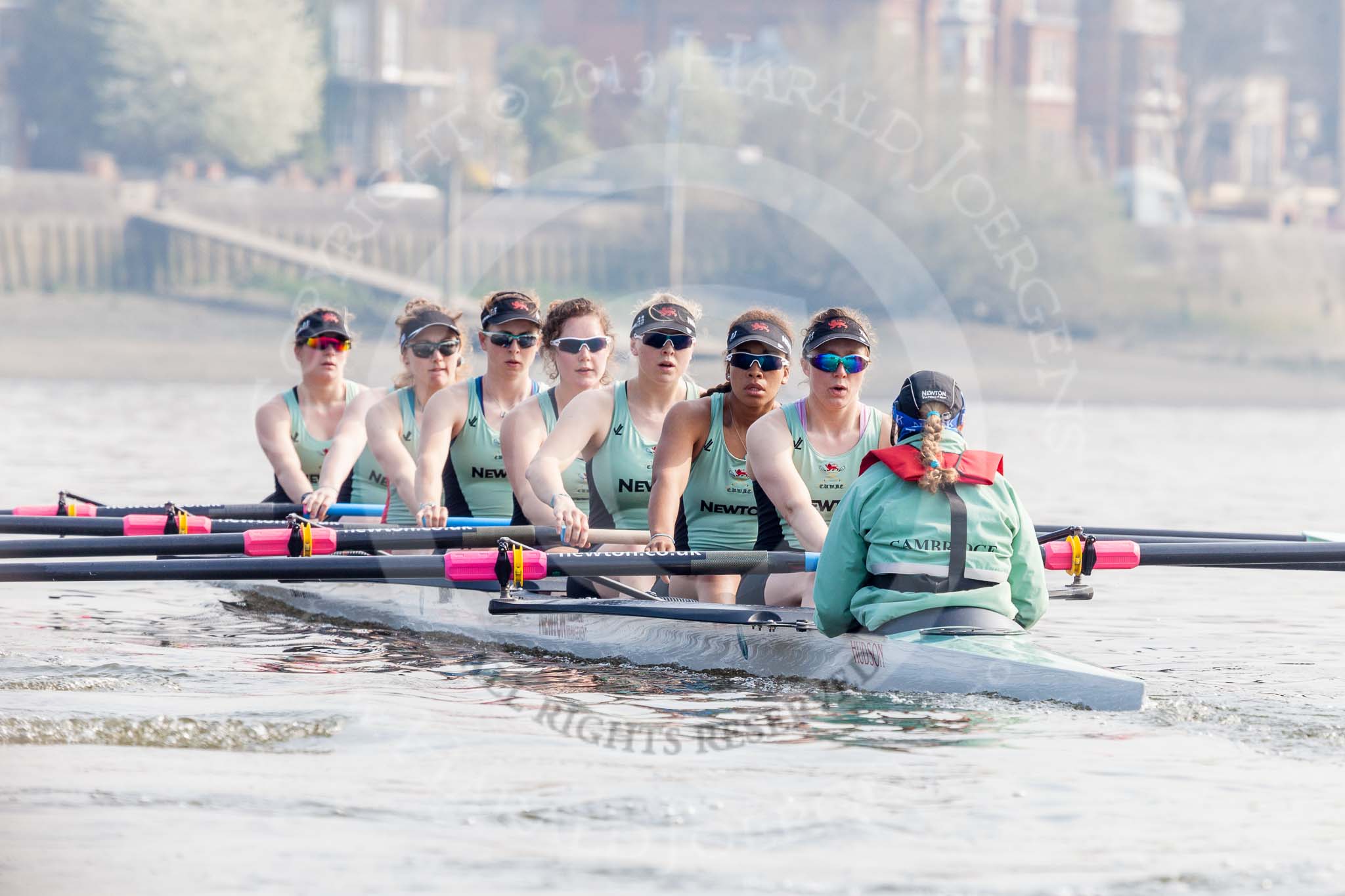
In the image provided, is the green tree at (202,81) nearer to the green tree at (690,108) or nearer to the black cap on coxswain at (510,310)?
the green tree at (690,108)

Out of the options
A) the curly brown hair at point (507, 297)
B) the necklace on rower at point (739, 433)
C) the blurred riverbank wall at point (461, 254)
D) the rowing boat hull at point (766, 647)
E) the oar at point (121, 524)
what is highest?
the blurred riverbank wall at point (461, 254)

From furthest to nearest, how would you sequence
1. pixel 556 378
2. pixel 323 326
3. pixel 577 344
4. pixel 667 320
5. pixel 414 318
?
pixel 323 326
pixel 414 318
pixel 556 378
pixel 577 344
pixel 667 320

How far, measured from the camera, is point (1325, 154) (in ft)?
241

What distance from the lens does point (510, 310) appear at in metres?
9.55

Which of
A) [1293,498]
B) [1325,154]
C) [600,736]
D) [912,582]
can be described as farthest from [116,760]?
[1325,154]

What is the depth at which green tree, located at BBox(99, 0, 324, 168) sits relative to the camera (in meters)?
56.1

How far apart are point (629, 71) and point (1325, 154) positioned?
3051 cm

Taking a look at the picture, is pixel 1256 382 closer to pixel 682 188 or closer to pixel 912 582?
pixel 682 188

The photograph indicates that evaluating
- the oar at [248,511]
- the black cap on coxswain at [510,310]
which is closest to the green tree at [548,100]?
the oar at [248,511]

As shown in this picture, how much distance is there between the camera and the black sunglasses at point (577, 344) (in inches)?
358

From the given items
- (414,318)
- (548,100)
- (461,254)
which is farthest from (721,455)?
(548,100)

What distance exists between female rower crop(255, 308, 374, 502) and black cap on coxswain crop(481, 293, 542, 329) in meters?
1.52

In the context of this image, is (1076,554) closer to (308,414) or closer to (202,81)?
(308,414)

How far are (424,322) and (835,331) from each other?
3513 millimetres
